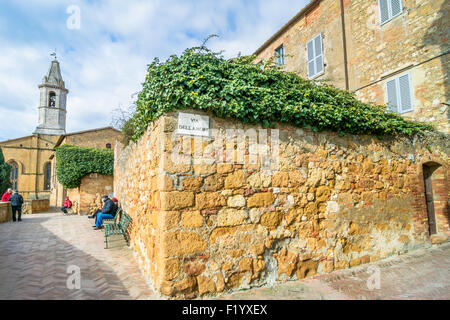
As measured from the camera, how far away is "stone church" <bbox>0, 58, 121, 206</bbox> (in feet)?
107

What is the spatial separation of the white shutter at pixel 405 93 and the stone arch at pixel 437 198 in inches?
85.2

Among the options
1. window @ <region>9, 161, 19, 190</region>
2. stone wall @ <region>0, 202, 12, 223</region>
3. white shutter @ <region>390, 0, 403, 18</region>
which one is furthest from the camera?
window @ <region>9, 161, 19, 190</region>

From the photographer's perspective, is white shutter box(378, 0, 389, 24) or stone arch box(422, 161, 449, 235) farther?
white shutter box(378, 0, 389, 24)

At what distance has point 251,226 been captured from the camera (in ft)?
11.9

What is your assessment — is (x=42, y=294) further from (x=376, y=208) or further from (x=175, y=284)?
(x=376, y=208)

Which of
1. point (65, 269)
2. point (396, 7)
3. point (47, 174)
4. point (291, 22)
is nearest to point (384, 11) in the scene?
point (396, 7)

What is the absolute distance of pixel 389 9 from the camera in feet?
26.6

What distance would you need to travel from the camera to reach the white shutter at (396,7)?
7826mm

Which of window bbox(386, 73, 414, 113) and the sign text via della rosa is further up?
window bbox(386, 73, 414, 113)

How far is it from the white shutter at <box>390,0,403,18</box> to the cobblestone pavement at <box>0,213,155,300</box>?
9.88 meters

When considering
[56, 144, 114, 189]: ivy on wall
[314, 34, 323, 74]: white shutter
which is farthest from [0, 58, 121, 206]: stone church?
[314, 34, 323, 74]: white shutter

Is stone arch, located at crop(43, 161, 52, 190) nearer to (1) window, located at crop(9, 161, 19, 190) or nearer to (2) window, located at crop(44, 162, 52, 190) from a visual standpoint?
(2) window, located at crop(44, 162, 52, 190)
